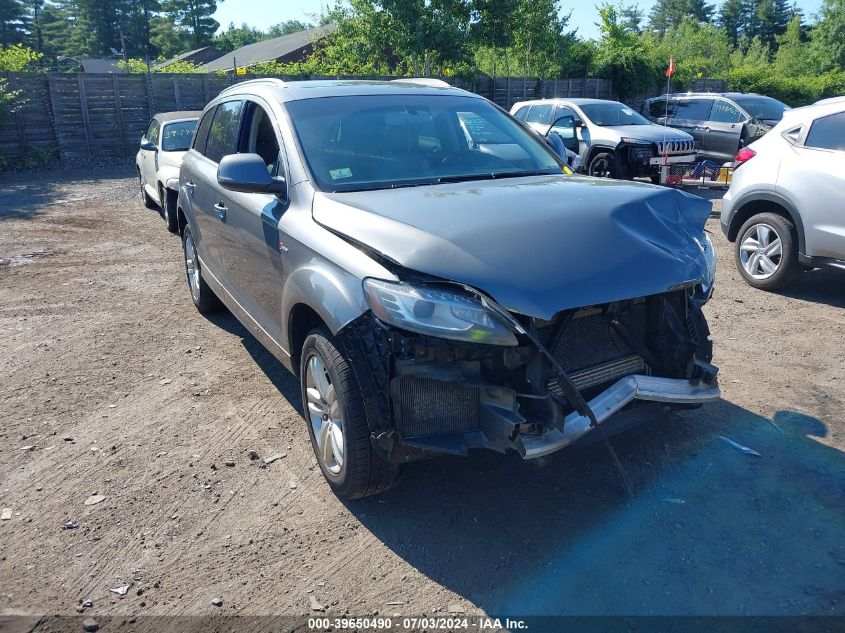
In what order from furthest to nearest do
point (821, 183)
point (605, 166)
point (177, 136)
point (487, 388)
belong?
point (605, 166) → point (177, 136) → point (821, 183) → point (487, 388)

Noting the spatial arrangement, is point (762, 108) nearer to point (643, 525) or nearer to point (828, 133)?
point (828, 133)

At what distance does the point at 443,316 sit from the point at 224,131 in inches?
124

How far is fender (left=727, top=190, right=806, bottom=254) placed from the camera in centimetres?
638

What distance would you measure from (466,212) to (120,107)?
1988 centimetres

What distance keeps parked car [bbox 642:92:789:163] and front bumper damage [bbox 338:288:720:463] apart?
1401 cm

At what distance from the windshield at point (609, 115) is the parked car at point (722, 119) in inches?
69.9

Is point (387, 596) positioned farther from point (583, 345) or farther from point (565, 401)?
point (583, 345)

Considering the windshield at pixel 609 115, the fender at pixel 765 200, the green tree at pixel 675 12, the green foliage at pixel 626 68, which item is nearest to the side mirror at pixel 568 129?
the windshield at pixel 609 115

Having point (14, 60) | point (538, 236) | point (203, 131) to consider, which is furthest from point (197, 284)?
point (14, 60)

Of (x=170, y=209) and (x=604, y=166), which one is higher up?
(x=604, y=166)

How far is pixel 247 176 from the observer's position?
3668 millimetres

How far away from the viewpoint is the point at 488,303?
2730 millimetres

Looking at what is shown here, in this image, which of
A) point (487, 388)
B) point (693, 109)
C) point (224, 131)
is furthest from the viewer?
point (693, 109)

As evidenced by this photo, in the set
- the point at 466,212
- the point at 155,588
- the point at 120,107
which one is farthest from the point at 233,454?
the point at 120,107
